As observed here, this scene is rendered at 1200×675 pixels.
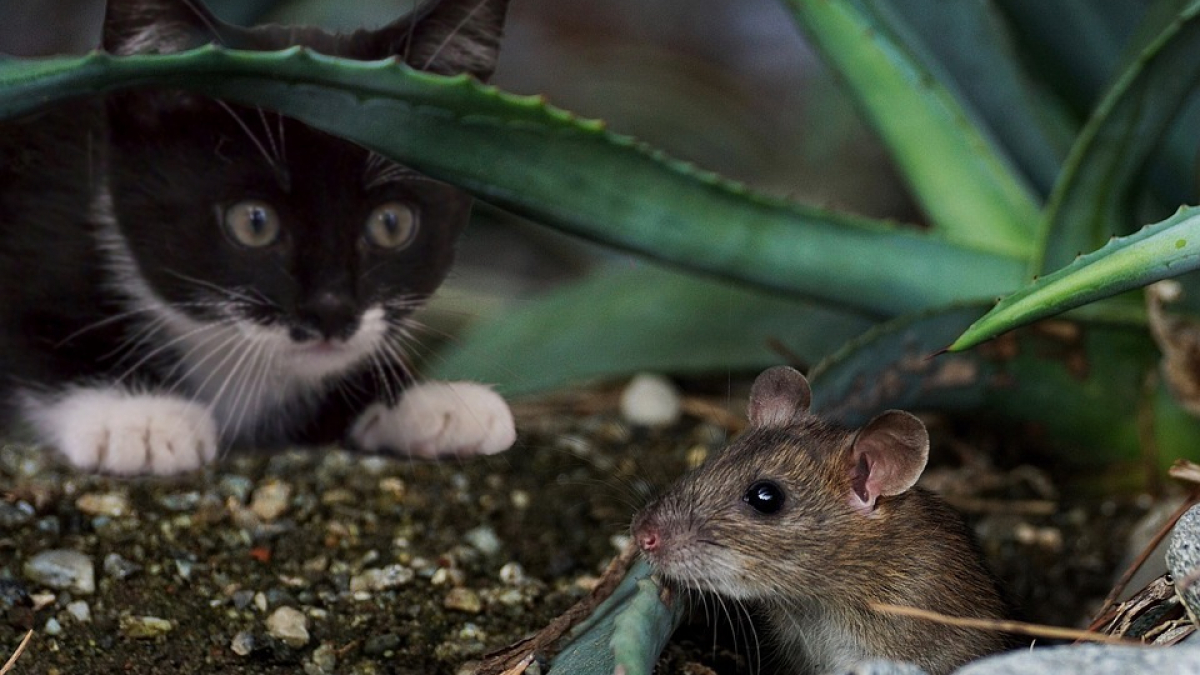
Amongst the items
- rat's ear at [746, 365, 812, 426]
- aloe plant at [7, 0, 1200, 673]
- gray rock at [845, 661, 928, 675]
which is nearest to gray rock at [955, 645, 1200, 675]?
gray rock at [845, 661, 928, 675]

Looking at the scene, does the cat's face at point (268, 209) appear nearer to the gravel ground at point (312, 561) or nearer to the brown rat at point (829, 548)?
the gravel ground at point (312, 561)

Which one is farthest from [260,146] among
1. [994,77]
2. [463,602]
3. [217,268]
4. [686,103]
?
[686,103]

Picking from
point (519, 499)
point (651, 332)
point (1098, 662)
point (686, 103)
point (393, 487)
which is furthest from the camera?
point (686, 103)

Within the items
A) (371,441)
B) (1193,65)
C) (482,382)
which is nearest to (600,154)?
(482,382)

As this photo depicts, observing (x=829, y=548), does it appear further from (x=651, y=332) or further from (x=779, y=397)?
(x=651, y=332)

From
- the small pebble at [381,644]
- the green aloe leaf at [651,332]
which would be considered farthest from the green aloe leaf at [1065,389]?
the small pebble at [381,644]

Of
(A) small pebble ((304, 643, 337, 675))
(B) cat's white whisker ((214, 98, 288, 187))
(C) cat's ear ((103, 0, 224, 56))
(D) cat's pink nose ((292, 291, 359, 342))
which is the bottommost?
(A) small pebble ((304, 643, 337, 675))

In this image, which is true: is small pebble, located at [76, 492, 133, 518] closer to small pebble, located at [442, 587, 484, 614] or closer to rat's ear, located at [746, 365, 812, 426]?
small pebble, located at [442, 587, 484, 614]

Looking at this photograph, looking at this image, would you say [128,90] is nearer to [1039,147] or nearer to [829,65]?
[829,65]

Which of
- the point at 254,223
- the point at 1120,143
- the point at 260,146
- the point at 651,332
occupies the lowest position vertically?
the point at 651,332
